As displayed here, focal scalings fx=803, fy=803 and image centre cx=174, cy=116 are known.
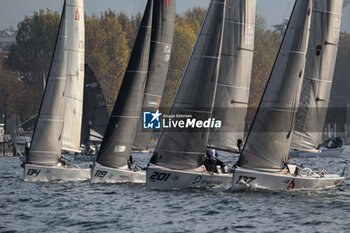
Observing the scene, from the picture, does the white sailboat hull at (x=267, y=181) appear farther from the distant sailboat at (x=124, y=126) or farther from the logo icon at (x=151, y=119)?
the logo icon at (x=151, y=119)

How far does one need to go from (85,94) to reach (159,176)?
26.8m

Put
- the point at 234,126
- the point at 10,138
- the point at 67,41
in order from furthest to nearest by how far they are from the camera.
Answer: the point at 10,138
the point at 67,41
the point at 234,126

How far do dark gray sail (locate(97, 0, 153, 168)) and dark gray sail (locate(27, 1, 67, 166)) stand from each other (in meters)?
4.06

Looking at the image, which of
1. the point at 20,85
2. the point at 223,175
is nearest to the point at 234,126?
the point at 223,175

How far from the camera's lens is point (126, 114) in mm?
33562

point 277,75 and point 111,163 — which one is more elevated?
point 277,75

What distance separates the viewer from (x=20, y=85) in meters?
88.1

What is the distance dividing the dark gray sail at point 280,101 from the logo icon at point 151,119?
22.5 ft

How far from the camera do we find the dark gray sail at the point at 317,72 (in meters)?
30.8

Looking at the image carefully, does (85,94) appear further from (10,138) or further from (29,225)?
(29,225)

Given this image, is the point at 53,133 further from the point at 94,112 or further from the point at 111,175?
the point at 94,112

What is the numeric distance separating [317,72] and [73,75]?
14514mm

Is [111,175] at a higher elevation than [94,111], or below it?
below

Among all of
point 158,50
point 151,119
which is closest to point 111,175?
point 151,119
